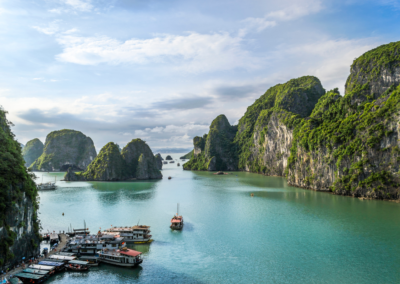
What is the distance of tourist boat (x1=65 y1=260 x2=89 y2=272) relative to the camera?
25.4 metres

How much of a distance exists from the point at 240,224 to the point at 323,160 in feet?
120

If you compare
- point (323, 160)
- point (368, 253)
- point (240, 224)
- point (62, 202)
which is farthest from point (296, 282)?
point (62, 202)

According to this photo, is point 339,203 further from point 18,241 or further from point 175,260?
point 18,241

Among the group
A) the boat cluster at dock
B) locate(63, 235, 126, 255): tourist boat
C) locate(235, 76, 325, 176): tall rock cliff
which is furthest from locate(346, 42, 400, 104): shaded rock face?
locate(63, 235, 126, 255): tourist boat

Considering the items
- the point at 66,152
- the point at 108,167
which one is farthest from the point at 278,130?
the point at 66,152

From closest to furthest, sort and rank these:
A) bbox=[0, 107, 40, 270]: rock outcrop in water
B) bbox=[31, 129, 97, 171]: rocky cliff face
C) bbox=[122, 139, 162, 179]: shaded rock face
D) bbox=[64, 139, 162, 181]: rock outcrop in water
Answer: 1. bbox=[0, 107, 40, 270]: rock outcrop in water
2. bbox=[64, 139, 162, 181]: rock outcrop in water
3. bbox=[122, 139, 162, 179]: shaded rock face
4. bbox=[31, 129, 97, 171]: rocky cliff face

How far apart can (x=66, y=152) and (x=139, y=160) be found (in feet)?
234

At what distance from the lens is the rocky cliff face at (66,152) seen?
151 m

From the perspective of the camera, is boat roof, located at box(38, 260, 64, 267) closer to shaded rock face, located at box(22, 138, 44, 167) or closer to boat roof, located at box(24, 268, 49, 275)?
boat roof, located at box(24, 268, 49, 275)

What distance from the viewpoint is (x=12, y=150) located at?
90.6 ft

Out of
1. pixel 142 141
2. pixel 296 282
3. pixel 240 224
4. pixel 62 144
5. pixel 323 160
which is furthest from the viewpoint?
pixel 62 144

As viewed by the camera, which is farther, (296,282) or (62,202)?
(62,202)

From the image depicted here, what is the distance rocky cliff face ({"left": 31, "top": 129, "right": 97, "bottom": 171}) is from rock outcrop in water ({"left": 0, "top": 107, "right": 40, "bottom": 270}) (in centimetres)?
13320

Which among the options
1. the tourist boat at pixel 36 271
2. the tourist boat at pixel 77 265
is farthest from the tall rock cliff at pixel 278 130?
the tourist boat at pixel 36 271
